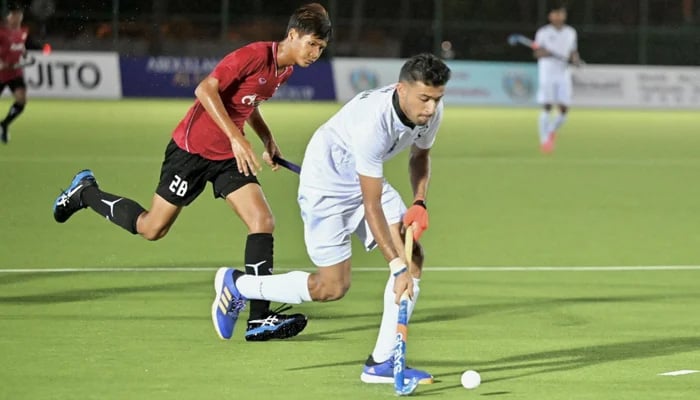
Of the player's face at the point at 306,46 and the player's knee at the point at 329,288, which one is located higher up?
the player's face at the point at 306,46

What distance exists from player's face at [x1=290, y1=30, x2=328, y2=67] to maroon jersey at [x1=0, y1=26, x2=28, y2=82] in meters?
14.2

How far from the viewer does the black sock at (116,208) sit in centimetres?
859

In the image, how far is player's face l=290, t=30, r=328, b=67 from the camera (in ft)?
24.3

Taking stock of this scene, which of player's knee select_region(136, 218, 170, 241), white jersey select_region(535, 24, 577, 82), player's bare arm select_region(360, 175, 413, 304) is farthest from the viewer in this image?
white jersey select_region(535, 24, 577, 82)

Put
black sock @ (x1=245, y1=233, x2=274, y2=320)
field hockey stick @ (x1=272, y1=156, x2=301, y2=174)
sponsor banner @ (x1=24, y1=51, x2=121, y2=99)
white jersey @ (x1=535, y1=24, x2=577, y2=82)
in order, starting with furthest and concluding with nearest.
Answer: sponsor banner @ (x1=24, y1=51, x2=121, y2=99)
white jersey @ (x1=535, y1=24, x2=577, y2=82)
field hockey stick @ (x1=272, y1=156, x2=301, y2=174)
black sock @ (x1=245, y1=233, x2=274, y2=320)

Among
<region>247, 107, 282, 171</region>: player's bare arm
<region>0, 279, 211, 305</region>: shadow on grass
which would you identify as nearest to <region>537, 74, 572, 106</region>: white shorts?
<region>0, 279, 211, 305</region>: shadow on grass

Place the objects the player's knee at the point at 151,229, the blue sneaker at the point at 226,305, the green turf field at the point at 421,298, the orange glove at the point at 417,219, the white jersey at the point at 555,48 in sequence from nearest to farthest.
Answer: the orange glove at the point at 417,219 < the green turf field at the point at 421,298 < the blue sneaker at the point at 226,305 < the player's knee at the point at 151,229 < the white jersey at the point at 555,48

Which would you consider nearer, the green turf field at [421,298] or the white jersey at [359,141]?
the white jersey at [359,141]

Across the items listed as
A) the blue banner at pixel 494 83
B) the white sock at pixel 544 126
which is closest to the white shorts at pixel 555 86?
the white sock at pixel 544 126

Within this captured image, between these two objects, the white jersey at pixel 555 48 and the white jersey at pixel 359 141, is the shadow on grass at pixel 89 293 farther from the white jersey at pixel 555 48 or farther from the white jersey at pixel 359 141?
the white jersey at pixel 555 48

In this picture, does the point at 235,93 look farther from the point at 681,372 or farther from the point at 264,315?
the point at 681,372

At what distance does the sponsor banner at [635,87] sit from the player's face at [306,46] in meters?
26.6

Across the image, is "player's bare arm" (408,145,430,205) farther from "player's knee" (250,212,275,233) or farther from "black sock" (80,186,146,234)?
"black sock" (80,186,146,234)

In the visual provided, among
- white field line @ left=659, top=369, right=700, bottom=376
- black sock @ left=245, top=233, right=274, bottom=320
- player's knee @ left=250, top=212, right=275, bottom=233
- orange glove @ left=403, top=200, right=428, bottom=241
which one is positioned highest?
orange glove @ left=403, top=200, right=428, bottom=241
